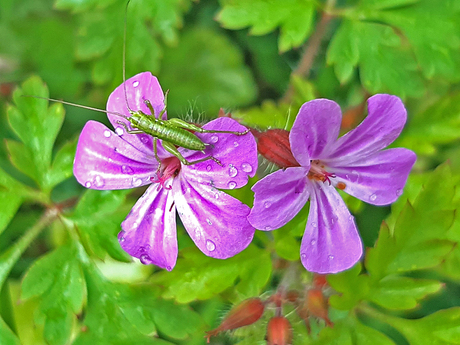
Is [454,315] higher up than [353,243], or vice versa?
[353,243]

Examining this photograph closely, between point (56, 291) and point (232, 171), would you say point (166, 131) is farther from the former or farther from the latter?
point (56, 291)

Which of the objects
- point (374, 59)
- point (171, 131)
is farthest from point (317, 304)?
point (374, 59)

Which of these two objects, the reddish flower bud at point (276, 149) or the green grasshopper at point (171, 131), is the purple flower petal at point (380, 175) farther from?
the green grasshopper at point (171, 131)

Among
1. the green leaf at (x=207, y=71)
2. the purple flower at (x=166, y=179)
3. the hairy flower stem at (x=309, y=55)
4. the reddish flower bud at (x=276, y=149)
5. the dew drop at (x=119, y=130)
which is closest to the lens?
the purple flower at (x=166, y=179)

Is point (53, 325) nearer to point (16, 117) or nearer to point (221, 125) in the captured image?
point (16, 117)

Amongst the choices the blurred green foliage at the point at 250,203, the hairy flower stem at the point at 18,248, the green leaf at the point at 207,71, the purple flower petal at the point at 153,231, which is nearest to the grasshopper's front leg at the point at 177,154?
the purple flower petal at the point at 153,231

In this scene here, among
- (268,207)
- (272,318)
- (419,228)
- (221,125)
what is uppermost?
(221,125)

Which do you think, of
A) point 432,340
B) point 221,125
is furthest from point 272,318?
point 221,125
